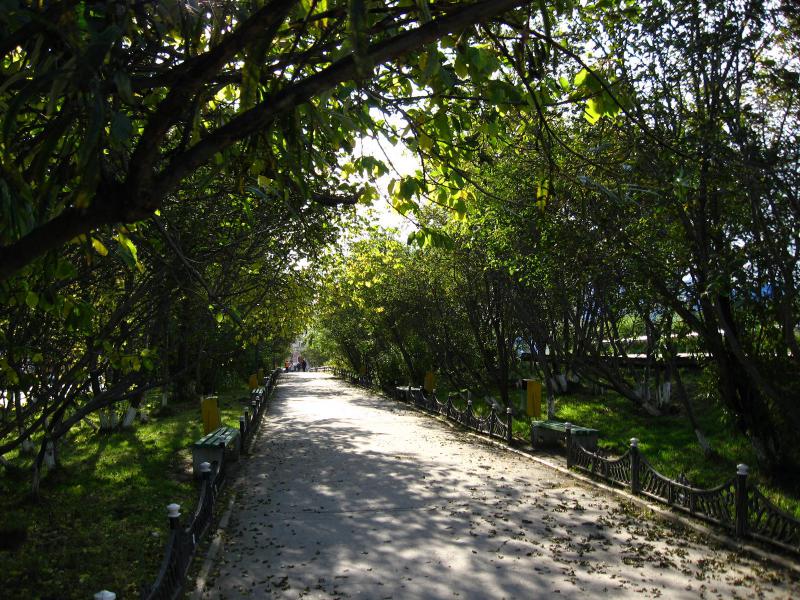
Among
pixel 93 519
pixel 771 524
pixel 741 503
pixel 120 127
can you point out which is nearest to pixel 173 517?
pixel 93 519

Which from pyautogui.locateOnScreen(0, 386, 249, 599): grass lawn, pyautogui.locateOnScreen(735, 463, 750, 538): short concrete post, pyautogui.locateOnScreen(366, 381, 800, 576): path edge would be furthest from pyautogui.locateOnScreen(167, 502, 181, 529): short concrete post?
pyautogui.locateOnScreen(735, 463, 750, 538): short concrete post

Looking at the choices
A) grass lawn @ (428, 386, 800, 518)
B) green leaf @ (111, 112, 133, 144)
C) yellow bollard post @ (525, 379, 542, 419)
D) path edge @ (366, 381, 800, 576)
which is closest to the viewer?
green leaf @ (111, 112, 133, 144)

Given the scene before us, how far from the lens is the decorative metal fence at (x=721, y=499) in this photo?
22.8 feet

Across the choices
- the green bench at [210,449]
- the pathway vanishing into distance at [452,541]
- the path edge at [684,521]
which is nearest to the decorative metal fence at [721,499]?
the path edge at [684,521]

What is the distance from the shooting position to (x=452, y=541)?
7.70 meters

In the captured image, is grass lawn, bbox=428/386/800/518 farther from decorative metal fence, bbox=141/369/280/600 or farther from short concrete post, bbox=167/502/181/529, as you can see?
short concrete post, bbox=167/502/181/529

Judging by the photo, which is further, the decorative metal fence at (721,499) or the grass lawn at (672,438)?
the grass lawn at (672,438)

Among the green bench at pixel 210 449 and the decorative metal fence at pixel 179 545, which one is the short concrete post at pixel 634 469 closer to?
the decorative metal fence at pixel 179 545

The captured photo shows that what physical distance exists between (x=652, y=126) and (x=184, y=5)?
727 centimetres

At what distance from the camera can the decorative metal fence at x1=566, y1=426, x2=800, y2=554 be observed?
6949 millimetres

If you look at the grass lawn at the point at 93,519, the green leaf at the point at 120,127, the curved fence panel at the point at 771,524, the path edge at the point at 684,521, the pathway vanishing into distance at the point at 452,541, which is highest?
the green leaf at the point at 120,127

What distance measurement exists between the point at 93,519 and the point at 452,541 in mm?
4920

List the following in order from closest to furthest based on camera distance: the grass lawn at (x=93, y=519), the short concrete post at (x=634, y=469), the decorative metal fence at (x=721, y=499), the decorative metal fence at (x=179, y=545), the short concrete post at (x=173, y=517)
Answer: the decorative metal fence at (x=179, y=545)
the short concrete post at (x=173, y=517)
the grass lawn at (x=93, y=519)
the decorative metal fence at (x=721, y=499)
the short concrete post at (x=634, y=469)

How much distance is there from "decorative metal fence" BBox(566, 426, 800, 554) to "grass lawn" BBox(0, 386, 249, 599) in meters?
6.44
